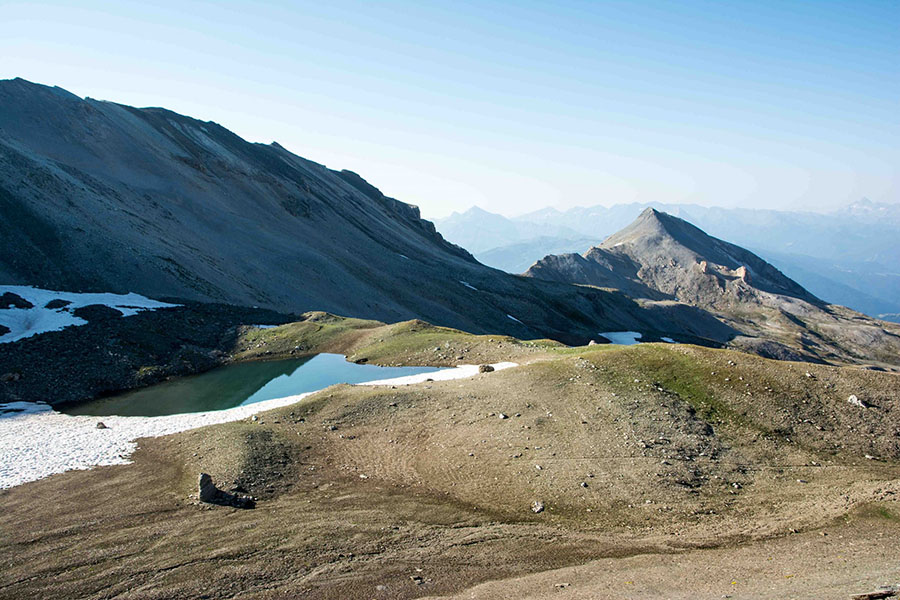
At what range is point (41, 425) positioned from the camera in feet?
102

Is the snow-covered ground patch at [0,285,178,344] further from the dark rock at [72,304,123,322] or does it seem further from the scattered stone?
the scattered stone

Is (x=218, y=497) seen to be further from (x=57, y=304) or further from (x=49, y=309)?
(x=57, y=304)

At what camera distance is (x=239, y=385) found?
140 feet

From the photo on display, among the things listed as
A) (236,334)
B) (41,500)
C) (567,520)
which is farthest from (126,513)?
(236,334)

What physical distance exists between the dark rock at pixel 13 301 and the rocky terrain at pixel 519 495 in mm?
32465

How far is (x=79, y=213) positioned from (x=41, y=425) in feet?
159

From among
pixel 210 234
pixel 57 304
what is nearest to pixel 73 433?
pixel 57 304

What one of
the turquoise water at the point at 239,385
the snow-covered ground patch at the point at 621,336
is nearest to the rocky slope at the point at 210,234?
the snow-covered ground patch at the point at 621,336

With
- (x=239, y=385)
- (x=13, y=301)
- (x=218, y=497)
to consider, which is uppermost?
(x=13, y=301)

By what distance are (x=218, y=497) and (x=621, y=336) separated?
10479 cm

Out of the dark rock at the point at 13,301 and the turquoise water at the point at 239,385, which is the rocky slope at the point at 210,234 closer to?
the dark rock at the point at 13,301

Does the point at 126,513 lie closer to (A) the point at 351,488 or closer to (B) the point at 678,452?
(A) the point at 351,488

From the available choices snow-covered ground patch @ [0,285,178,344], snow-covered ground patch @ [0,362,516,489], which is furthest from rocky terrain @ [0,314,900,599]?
snow-covered ground patch @ [0,285,178,344]

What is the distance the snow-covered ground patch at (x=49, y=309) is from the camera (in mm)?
45844
